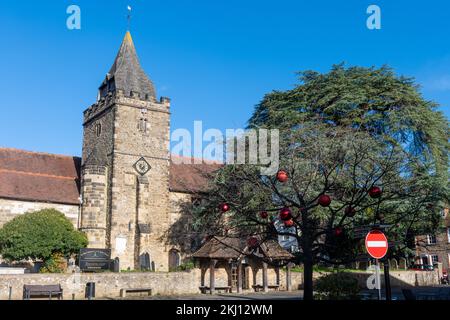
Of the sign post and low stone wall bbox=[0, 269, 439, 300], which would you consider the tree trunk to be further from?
low stone wall bbox=[0, 269, 439, 300]

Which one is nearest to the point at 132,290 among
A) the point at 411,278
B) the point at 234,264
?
the point at 234,264

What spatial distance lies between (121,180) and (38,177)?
5782 millimetres

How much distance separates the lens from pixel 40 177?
3281 centimetres

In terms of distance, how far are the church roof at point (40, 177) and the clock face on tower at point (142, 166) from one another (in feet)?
7.20

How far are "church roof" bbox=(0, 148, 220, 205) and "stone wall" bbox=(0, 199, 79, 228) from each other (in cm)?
29

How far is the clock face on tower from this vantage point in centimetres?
3353

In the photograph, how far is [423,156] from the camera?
28422 mm

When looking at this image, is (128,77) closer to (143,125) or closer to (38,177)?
(143,125)

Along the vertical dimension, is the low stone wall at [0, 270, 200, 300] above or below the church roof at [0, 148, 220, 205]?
below

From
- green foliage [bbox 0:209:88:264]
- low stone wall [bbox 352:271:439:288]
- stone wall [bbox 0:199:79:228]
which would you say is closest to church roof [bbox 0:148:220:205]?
stone wall [bbox 0:199:79:228]
